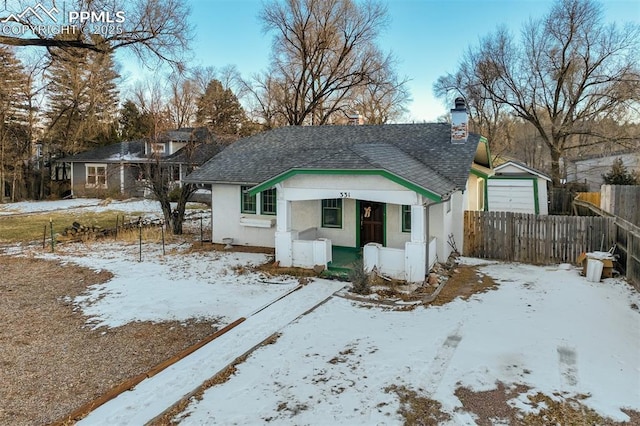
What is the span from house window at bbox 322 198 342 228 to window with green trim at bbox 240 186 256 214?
8.86 ft

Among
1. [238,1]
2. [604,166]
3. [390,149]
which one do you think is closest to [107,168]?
[238,1]

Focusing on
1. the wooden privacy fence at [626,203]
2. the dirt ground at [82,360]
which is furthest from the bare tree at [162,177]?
the wooden privacy fence at [626,203]

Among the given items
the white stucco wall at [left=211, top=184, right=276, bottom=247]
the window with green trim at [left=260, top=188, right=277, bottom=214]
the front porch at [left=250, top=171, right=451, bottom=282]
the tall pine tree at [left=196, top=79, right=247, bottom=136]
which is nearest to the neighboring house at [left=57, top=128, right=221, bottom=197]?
the tall pine tree at [left=196, top=79, right=247, bottom=136]

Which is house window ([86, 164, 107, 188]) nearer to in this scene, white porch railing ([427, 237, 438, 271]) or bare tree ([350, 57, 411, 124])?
bare tree ([350, 57, 411, 124])

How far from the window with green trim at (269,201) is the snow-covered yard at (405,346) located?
152 inches

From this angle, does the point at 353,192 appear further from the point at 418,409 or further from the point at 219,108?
the point at 219,108

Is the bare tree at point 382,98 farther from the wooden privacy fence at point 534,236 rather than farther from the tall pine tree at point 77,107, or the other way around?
the wooden privacy fence at point 534,236

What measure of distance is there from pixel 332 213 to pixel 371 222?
1.29 meters

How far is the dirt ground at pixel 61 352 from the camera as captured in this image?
5.32 m

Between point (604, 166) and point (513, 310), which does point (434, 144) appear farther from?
point (604, 166)

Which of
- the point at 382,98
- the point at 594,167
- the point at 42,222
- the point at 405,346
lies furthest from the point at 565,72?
the point at 42,222

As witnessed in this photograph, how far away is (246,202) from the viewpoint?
578 inches

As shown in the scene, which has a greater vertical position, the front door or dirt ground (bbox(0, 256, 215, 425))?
the front door

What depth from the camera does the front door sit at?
1269cm
